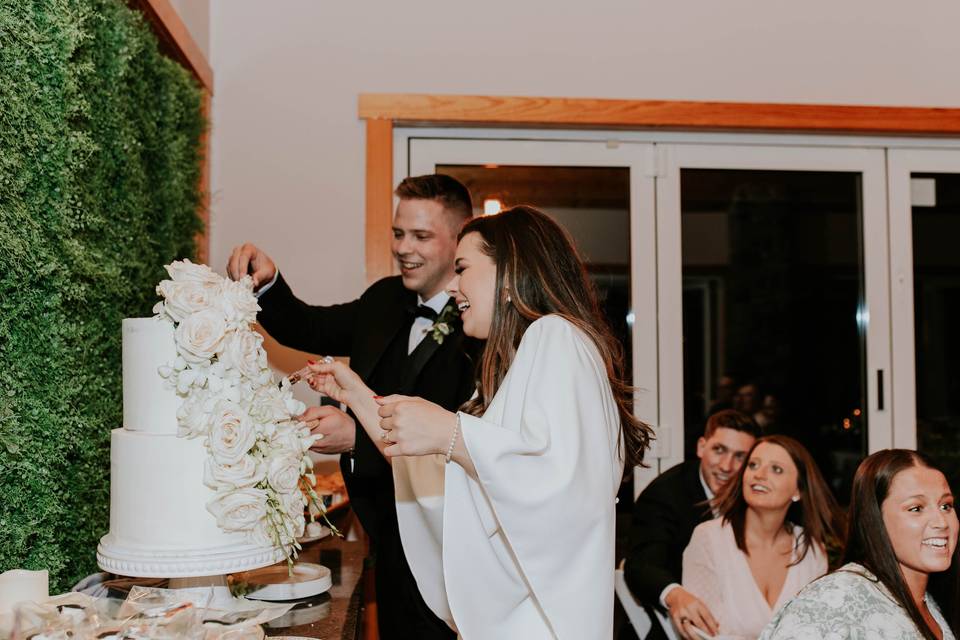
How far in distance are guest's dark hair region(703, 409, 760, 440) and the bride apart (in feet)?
4.70

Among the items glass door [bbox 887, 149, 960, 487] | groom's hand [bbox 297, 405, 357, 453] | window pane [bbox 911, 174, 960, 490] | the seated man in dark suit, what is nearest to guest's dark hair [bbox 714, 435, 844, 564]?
the seated man in dark suit

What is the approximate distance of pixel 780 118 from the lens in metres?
3.34

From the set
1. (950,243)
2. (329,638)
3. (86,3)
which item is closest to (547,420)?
(329,638)

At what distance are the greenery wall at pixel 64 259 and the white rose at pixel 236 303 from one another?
1.09ft

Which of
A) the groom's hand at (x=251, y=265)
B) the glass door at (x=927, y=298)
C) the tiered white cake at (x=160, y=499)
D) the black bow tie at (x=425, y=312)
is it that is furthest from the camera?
the glass door at (x=927, y=298)

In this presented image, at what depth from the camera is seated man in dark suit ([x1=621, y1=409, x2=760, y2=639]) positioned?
114 inches

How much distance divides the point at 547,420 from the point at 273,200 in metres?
1.97

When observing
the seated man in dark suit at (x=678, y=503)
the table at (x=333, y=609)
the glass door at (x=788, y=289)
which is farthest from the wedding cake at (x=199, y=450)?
the glass door at (x=788, y=289)

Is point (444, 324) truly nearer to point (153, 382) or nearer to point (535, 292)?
point (535, 292)

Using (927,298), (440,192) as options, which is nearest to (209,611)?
(440,192)

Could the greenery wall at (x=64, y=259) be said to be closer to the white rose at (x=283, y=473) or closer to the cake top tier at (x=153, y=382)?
the cake top tier at (x=153, y=382)

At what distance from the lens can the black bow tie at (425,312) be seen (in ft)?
8.25

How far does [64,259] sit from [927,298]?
3120mm

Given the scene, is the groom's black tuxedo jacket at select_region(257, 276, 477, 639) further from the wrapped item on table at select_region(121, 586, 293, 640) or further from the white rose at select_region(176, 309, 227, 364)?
the white rose at select_region(176, 309, 227, 364)
